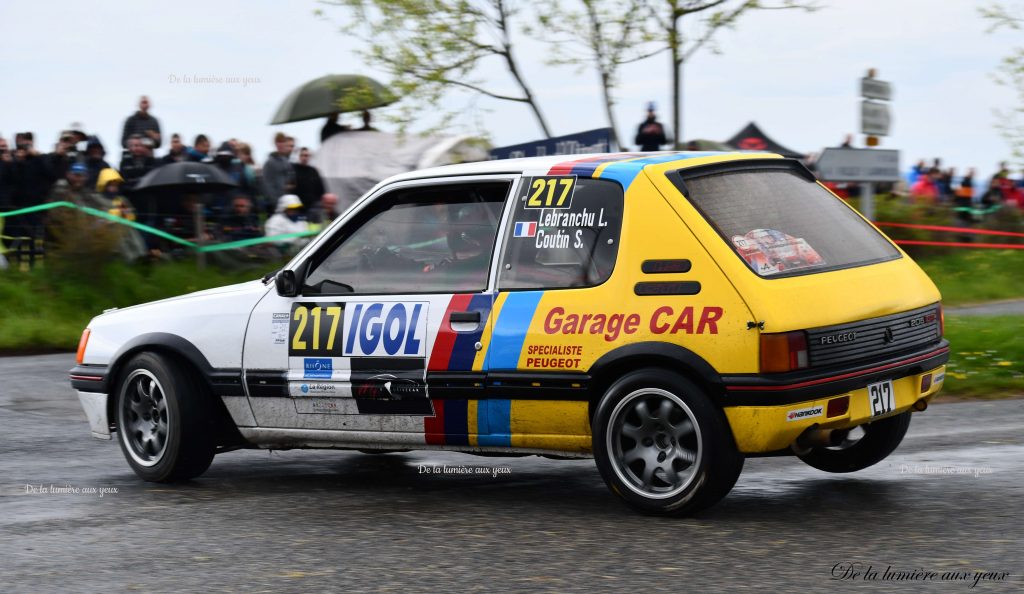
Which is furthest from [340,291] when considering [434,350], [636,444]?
[636,444]

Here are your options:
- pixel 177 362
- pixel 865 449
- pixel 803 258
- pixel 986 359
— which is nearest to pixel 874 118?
pixel 986 359

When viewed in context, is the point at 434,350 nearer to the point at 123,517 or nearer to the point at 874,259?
the point at 123,517

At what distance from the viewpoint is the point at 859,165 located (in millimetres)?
13305

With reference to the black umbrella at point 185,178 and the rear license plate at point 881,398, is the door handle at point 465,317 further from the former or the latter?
the black umbrella at point 185,178

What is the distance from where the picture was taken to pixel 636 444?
6.25m

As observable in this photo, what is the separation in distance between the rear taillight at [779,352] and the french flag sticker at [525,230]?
1.34 meters

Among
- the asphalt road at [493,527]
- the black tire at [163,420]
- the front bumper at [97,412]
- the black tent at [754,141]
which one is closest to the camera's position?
the asphalt road at [493,527]

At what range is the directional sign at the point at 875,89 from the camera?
13039 mm

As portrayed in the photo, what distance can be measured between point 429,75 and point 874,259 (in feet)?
42.2

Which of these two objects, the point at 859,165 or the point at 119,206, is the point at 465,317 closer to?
the point at 859,165

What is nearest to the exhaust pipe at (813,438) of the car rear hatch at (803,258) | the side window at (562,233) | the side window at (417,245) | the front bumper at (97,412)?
the car rear hatch at (803,258)

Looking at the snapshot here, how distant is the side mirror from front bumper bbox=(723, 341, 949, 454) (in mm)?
2468

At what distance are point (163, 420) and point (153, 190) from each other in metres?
9.76

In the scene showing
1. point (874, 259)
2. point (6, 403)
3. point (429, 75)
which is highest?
point (429, 75)
